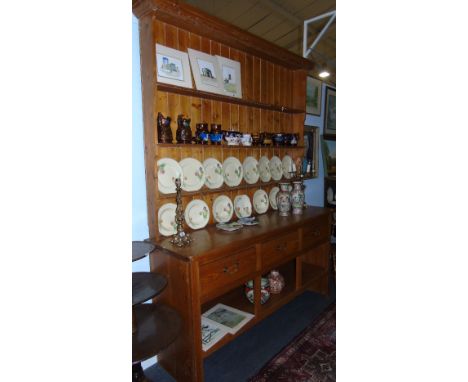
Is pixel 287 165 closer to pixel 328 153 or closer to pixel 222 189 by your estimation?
pixel 222 189

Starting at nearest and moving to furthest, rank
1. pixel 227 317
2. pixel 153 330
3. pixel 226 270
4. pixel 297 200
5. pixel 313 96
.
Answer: pixel 153 330 < pixel 226 270 < pixel 227 317 < pixel 297 200 < pixel 313 96

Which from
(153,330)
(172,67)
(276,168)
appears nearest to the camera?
(153,330)

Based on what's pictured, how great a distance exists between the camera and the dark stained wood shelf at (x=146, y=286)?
130 cm

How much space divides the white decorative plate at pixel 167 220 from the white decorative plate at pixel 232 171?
538 mm

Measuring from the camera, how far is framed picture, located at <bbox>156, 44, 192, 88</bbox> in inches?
68.5

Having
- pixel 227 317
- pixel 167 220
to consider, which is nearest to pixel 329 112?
pixel 167 220

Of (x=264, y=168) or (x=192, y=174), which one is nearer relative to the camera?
(x=192, y=174)

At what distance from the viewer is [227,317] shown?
1.99 metres

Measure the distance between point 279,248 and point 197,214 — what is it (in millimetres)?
647

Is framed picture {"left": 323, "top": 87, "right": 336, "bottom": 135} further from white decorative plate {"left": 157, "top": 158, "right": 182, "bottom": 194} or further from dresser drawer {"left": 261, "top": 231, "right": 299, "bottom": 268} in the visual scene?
white decorative plate {"left": 157, "top": 158, "right": 182, "bottom": 194}

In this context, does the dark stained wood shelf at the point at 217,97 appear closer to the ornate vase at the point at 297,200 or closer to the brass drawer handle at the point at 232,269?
the ornate vase at the point at 297,200
